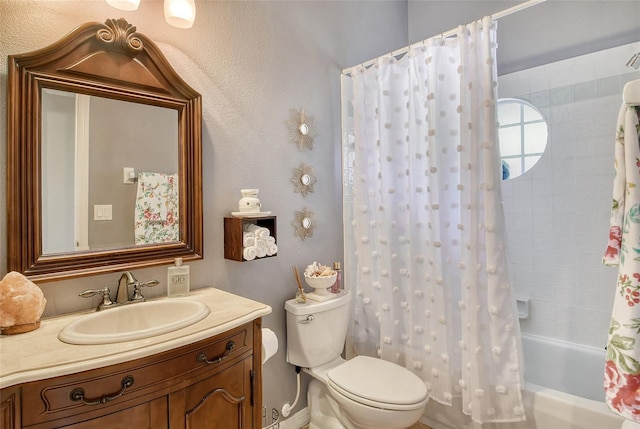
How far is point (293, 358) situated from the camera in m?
1.89

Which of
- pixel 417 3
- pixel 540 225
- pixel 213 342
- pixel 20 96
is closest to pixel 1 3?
pixel 20 96

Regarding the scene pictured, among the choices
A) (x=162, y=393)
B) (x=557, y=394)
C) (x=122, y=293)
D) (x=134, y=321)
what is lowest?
(x=557, y=394)

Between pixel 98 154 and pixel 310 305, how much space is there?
47.8 inches

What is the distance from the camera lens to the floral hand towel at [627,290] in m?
0.88

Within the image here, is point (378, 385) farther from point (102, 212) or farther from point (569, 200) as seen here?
point (569, 200)

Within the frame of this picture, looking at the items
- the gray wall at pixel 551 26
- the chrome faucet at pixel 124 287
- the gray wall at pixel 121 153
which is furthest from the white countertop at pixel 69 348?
the gray wall at pixel 551 26

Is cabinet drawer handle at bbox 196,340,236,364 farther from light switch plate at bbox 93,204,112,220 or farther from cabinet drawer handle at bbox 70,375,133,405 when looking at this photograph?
light switch plate at bbox 93,204,112,220

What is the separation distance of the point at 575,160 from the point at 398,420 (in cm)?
201

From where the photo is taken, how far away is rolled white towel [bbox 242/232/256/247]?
5.25 ft

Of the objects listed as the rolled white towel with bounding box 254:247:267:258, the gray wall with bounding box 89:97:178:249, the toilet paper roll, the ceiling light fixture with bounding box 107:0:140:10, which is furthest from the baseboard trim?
the ceiling light fixture with bounding box 107:0:140:10

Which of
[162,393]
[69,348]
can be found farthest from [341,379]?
[69,348]

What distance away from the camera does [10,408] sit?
0.78m

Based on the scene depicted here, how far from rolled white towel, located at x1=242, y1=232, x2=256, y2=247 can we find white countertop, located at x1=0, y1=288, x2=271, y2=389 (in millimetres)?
431

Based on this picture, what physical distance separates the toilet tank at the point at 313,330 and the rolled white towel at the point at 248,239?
1.50 feet
